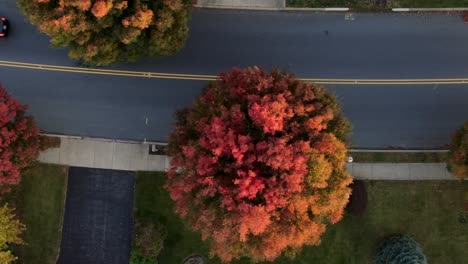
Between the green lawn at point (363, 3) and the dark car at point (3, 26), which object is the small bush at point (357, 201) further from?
the dark car at point (3, 26)

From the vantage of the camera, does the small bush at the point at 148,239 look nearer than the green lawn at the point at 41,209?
Yes

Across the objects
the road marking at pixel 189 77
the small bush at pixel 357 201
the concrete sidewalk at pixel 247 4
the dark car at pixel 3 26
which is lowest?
the small bush at pixel 357 201

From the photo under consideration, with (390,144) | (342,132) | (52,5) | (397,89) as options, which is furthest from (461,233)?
(52,5)

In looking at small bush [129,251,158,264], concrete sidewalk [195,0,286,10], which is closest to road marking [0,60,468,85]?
concrete sidewalk [195,0,286,10]

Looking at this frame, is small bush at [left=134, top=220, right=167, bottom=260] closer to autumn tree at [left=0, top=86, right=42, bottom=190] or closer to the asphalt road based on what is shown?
the asphalt road

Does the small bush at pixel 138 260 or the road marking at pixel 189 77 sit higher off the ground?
the road marking at pixel 189 77

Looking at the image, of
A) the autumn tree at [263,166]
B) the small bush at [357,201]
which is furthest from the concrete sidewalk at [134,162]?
the autumn tree at [263,166]

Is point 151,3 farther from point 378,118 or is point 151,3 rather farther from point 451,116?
point 451,116
